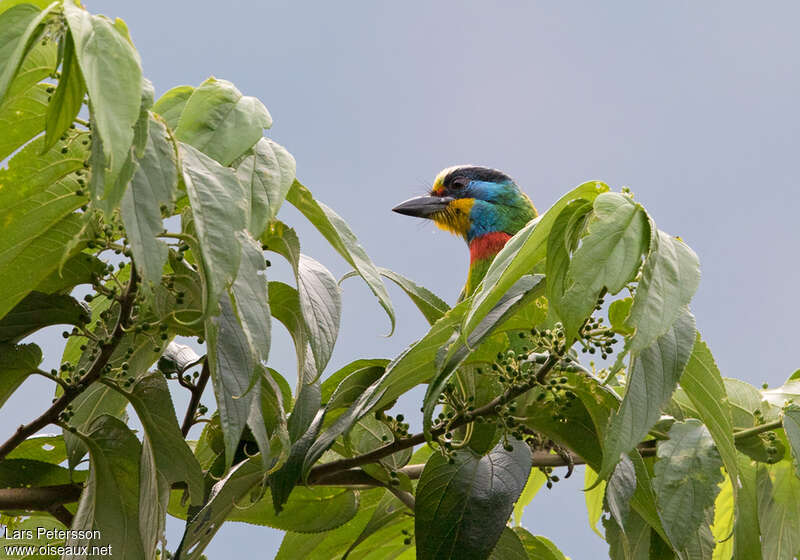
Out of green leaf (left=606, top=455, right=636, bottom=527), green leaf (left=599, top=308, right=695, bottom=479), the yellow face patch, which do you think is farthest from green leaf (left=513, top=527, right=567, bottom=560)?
the yellow face patch

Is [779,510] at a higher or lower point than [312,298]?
lower

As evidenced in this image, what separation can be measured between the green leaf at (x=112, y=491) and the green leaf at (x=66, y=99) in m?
0.62

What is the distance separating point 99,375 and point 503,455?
585 mm

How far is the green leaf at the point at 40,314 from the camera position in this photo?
5.04 ft

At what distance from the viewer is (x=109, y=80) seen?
989 millimetres

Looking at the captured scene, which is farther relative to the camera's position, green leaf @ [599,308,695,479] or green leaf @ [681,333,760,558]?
green leaf @ [681,333,760,558]

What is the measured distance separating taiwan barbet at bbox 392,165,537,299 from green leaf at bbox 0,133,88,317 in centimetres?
249

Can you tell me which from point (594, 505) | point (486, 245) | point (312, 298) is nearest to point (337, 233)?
point (312, 298)

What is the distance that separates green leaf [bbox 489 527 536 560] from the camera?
61.9 inches

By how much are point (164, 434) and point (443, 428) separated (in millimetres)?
426

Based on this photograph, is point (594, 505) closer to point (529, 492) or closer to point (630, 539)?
point (529, 492)

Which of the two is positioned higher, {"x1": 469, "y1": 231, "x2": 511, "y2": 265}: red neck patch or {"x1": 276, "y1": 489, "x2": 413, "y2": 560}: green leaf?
{"x1": 469, "y1": 231, "x2": 511, "y2": 265}: red neck patch

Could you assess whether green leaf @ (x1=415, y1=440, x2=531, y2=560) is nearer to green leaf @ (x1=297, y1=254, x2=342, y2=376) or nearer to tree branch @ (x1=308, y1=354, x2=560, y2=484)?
tree branch @ (x1=308, y1=354, x2=560, y2=484)

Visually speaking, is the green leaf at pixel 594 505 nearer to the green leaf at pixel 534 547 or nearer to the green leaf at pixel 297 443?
the green leaf at pixel 534 547
